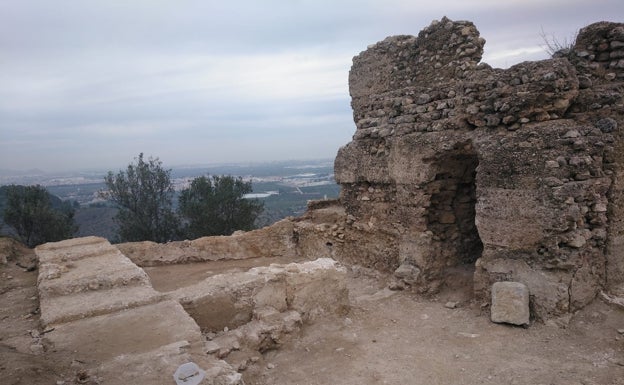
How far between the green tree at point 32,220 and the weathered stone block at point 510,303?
54.1 feet

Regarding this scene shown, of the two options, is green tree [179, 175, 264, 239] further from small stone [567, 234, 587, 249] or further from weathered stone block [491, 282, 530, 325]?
small stone [567, 234, 587, 249]

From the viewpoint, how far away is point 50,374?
3.06 meters

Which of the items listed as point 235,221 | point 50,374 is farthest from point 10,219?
point 50,374

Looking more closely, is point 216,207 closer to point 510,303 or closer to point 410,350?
point 410,350

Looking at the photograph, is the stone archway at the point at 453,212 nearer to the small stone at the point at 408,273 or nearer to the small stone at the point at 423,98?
the small stone at the point at 408,273

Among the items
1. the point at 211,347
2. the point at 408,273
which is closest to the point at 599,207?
the point at 408,273

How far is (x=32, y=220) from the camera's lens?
54.5 feet

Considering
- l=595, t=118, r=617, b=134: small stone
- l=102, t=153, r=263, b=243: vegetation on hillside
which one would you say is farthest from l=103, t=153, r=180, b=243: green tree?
l=595, t=118, r=617, b=134: small stone

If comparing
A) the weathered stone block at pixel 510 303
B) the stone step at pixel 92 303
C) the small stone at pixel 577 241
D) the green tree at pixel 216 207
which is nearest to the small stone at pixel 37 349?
the stone step at pixel 92 303

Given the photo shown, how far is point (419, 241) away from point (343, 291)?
1.71 m

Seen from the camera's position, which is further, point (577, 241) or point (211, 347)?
point (577, 241)

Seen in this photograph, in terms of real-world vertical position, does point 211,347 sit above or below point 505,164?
below

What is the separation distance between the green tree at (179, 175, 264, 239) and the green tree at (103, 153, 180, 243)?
101 centimetres

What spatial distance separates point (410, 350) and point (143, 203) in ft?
53.9
